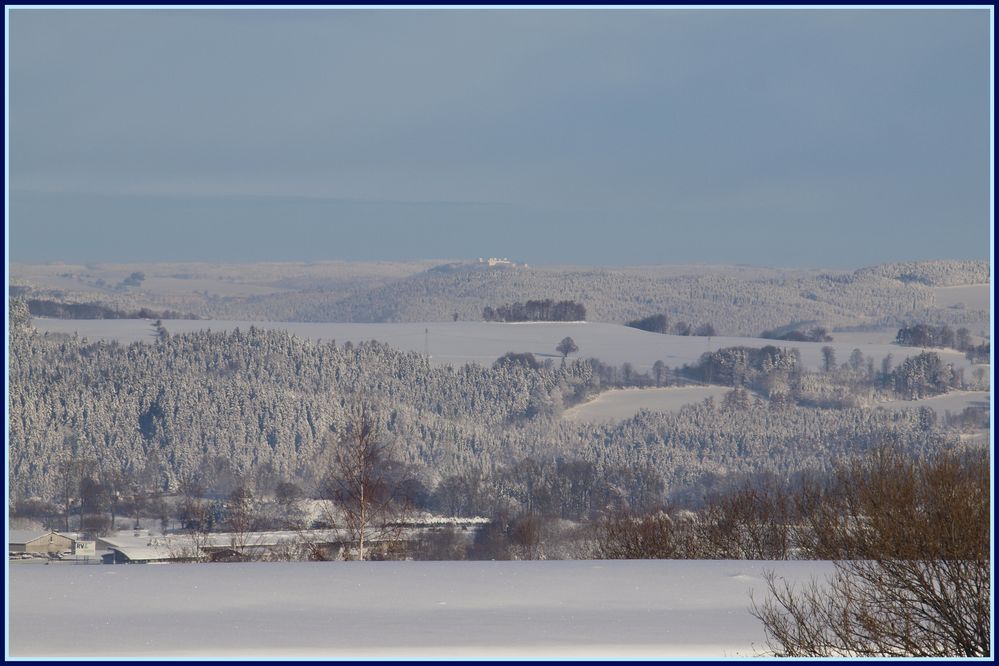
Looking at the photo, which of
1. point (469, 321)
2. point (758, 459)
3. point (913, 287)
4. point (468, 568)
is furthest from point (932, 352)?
point (468, 568)

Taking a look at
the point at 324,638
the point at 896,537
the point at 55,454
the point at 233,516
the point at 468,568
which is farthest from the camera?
the point at 55,454

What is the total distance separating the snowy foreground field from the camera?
35.5 feet

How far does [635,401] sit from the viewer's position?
319 ft

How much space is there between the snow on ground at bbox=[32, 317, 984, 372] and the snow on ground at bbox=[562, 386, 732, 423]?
242 cm

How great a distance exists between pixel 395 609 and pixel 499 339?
94484 millimetres

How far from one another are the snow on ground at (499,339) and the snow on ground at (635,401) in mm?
2418

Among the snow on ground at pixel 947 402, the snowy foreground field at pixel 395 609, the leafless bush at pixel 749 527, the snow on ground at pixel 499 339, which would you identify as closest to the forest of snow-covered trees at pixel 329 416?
the snow on ground at pixel 947 402

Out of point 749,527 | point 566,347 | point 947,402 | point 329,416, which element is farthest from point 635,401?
point 749,527

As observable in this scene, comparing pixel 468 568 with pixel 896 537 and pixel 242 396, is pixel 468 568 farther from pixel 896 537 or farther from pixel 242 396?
pixel 242 396

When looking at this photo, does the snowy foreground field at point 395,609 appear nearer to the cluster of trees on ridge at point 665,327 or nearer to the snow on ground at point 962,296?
the snow on ground at point 962,296

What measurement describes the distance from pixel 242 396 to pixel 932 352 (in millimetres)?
52914

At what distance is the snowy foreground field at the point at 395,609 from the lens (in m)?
10.8

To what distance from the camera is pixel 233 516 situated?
144 ft

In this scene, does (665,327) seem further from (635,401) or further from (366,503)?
(366,503)
